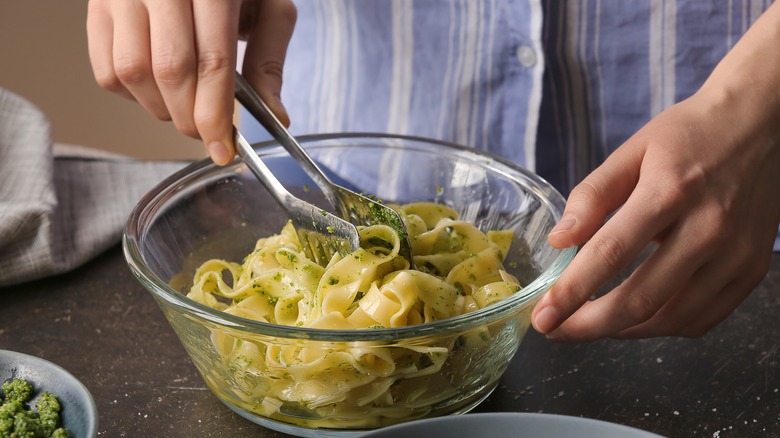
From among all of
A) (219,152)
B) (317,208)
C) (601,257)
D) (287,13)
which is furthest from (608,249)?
(287,13)

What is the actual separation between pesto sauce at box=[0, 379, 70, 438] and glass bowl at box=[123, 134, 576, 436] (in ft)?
0.54

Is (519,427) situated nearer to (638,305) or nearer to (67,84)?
(638,305)

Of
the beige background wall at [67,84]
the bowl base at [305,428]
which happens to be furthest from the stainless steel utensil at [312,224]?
the beige background wall at [67,84]

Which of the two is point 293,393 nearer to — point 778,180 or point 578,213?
Answer: point 578,213

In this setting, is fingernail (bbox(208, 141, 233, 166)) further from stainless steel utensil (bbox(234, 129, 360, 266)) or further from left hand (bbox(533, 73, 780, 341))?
left hand (bbox(533, 73, 780, 341))

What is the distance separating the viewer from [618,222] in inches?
41.6

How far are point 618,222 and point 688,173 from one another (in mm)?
122

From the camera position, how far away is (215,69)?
1147 millimetres

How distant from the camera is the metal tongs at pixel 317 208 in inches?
45.7

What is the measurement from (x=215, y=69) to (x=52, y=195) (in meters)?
0.57

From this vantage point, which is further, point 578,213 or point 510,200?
point 510,200

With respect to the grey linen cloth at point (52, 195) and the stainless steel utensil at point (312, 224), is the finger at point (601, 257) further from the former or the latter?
the grey linen cloth at point (52, 195)

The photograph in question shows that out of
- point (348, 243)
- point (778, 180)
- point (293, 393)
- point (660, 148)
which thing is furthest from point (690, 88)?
point (293, 393)

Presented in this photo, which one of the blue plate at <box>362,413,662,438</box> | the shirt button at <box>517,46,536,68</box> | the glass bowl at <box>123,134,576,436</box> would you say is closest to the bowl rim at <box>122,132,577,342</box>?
the glass bowl at <box>123,134,576,436</box>
